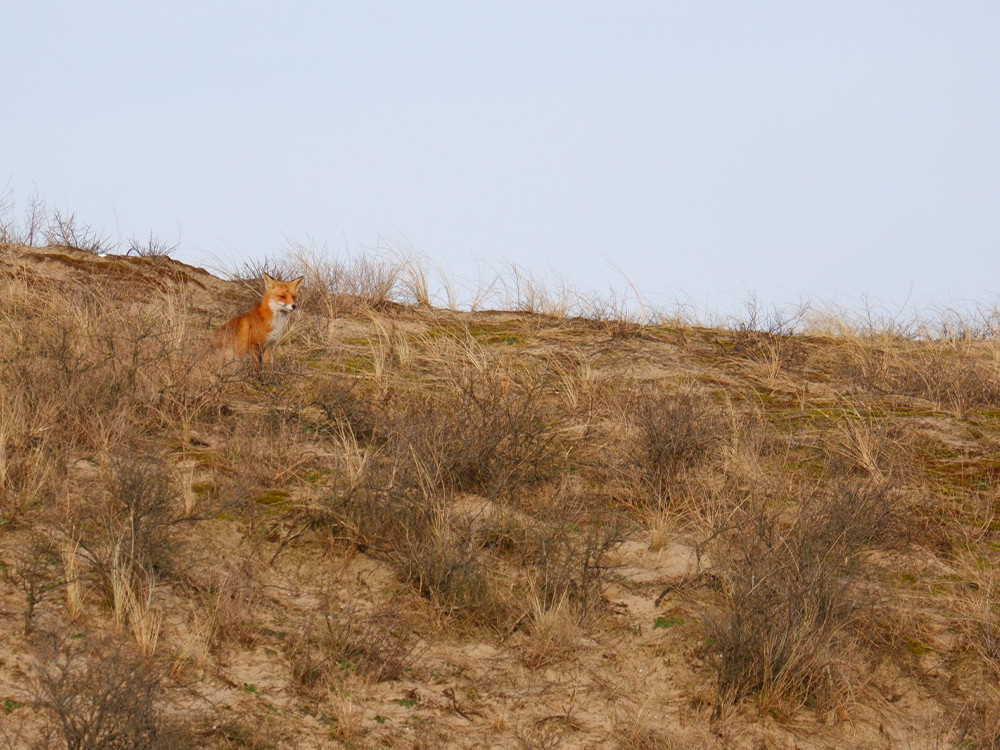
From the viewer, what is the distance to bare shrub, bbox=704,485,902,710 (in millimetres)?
4812

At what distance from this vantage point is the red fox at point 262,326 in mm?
8766

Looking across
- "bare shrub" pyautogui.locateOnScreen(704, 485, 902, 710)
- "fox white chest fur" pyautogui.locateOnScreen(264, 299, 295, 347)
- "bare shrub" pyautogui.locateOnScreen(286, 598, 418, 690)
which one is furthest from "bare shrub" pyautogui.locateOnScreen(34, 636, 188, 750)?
"fox white chest fur" pyautogui.locateOnScreen(264, 299, 295, 347)

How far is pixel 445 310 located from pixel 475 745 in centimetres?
752

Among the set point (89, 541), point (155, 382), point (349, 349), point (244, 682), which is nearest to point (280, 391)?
point (155, 382)

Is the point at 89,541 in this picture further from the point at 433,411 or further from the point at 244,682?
the point at 433,411

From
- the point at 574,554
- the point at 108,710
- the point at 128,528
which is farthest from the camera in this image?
the point at 574,554

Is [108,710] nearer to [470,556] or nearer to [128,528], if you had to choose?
[128,528]

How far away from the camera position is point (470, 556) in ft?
17.7

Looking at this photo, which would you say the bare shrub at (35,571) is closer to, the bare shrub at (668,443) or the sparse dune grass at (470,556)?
the sparse dune grass at (470,556)

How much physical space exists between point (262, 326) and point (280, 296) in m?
0.42

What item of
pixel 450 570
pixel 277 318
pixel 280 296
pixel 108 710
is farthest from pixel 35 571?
pixel 280 296

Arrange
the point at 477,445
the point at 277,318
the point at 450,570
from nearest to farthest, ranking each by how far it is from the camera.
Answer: the point at 450,570 → the point at 477,445 → the point at 277,318

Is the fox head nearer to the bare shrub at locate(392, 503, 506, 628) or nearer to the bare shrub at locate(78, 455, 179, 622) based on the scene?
the bare shrub at locate(78, 455, 179, 622)

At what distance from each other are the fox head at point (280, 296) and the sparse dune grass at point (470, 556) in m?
0.74
